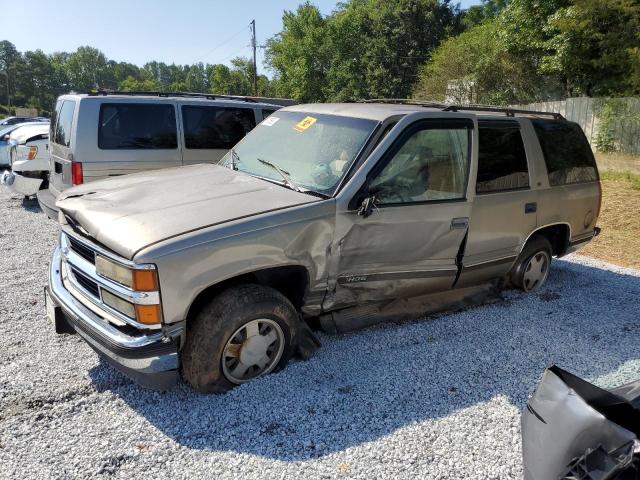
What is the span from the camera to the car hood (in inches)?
117

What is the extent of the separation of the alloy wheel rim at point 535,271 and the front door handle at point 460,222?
1376mm

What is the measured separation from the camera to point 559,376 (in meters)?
2.14

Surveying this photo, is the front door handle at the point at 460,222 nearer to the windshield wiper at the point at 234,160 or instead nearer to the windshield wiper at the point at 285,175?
the windshield wiper at the point at 285,175

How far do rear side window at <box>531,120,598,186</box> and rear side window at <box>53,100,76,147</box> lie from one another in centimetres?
570

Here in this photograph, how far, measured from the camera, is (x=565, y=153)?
5.30 m

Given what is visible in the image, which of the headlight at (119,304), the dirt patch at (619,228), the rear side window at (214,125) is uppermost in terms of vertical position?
the rear side window at (214,125)

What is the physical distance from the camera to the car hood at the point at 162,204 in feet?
9.74

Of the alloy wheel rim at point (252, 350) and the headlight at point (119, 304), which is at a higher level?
the headlight at point (119, 304)

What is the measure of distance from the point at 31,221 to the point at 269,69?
54.3 m

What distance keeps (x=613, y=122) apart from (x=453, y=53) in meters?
11.0

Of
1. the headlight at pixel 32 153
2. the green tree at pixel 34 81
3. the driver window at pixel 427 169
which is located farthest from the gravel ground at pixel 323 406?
the green tree at pixel 34 81

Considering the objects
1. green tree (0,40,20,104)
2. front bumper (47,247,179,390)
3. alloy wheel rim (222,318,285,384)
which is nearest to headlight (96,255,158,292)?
front bumper (47,247,179,390)

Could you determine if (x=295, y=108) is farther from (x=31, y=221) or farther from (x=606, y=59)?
(x=606, y=59)

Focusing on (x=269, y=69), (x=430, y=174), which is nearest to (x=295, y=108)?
(x=430, y=174)
